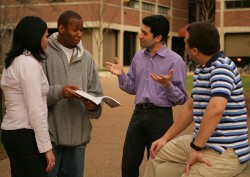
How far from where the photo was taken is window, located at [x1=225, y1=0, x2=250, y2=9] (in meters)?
49.4

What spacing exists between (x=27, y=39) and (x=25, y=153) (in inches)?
31.4

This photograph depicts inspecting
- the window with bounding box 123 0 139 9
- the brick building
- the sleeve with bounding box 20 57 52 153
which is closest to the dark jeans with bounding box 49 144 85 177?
the sleeve with bounding box 20 57 52 153

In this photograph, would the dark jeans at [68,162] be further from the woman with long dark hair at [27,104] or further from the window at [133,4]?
the window at [133,4]

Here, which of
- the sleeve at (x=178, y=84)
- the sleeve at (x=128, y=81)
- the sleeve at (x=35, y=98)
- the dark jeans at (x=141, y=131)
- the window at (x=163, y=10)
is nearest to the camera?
the sleeve at (x=35, y=98)

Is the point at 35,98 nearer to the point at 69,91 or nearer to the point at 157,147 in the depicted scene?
the point at 69,91

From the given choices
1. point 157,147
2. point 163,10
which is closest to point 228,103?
point 157,147

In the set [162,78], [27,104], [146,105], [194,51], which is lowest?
[146,105]

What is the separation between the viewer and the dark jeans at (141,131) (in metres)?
4.57

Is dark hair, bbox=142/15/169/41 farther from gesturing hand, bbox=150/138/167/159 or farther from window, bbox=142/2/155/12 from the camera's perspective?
window, bbox=142/2/155/12

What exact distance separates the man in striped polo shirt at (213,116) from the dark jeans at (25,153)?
1.04 metres

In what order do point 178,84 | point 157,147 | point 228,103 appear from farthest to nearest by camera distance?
1. point 178,84
2. point 157,147
3. point 228,103

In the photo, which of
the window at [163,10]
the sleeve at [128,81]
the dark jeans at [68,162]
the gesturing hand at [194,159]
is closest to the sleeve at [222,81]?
the gesturing hand at [194,159]

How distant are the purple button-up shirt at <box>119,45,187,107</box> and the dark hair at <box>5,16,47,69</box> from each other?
1.36 m

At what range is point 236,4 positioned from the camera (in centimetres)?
4997
